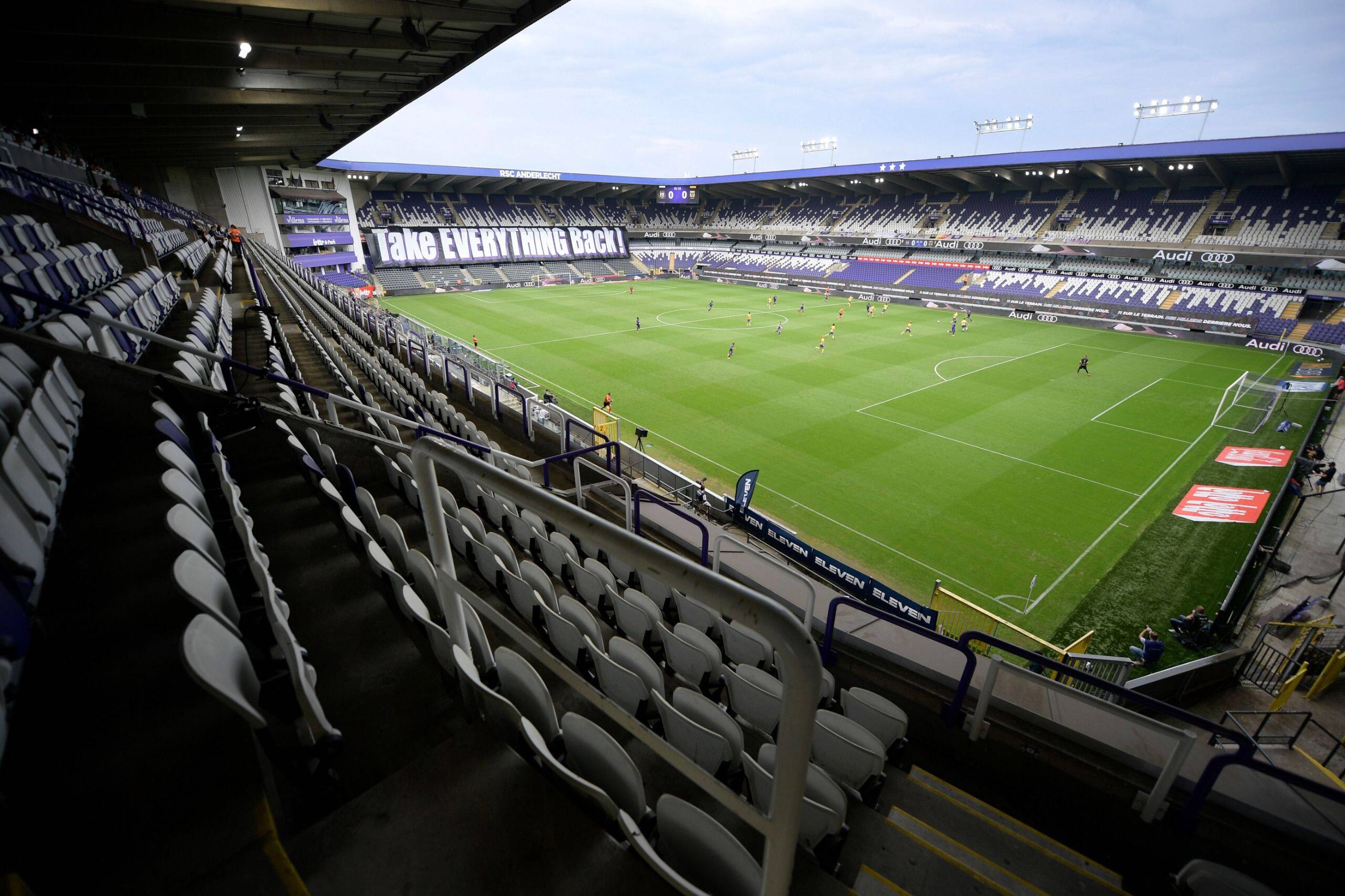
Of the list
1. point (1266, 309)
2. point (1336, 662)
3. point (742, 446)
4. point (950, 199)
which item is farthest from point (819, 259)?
point (1336, 662)

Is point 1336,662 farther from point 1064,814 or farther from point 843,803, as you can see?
point 843,803

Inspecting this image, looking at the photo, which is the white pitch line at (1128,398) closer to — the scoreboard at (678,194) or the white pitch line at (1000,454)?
the white pitch line at (1000,454)

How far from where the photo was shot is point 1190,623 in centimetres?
1025

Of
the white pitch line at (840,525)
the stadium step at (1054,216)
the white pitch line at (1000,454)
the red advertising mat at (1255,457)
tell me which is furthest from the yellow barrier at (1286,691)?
the stadium step at (1054,216)

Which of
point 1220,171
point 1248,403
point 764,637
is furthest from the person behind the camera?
point 1220,171

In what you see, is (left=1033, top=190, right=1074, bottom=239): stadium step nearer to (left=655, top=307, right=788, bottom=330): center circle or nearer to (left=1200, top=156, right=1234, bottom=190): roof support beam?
(left=1200, top=156, right=1234, bottom=190): roof support beam

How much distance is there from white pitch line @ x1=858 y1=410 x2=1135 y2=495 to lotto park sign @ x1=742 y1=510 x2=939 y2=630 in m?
9.37

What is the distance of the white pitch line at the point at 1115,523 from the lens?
39.1 ft

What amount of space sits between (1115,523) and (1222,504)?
3732mm

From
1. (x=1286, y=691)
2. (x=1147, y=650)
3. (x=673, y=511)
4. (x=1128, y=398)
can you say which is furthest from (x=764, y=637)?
(x=1128, y=398)

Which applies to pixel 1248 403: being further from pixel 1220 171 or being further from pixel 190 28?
pixel 190 28

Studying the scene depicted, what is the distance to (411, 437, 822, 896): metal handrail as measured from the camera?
108 cm

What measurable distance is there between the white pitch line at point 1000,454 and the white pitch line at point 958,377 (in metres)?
1.19

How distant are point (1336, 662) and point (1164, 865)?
8.26 metres
